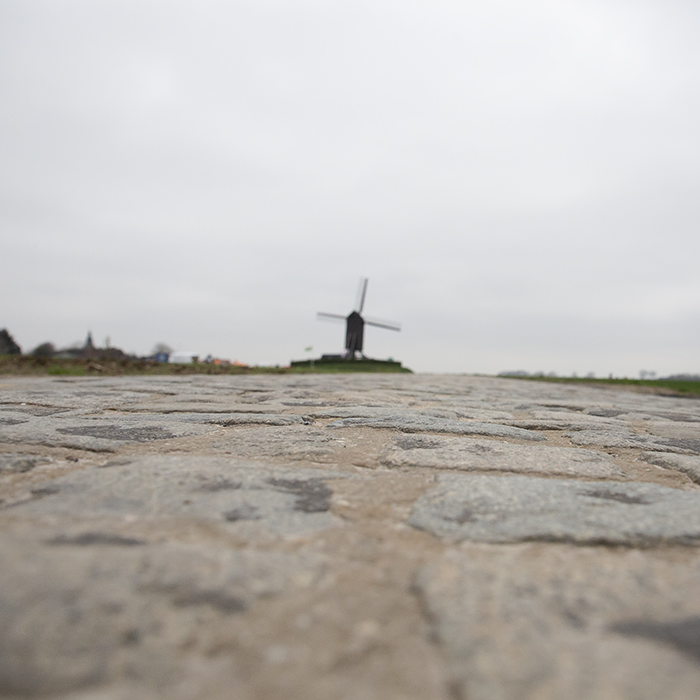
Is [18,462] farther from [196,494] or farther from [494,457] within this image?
[494,457]

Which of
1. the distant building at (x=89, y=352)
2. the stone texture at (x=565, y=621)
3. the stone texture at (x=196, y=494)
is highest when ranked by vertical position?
the distant building at (x=89, y=352)

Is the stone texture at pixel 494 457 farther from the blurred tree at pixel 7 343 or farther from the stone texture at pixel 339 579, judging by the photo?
the blurred tree at pixel 7 343

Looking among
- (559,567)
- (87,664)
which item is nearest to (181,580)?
(87,664)

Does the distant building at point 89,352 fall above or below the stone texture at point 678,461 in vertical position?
above

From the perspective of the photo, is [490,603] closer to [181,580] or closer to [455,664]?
[455,664]

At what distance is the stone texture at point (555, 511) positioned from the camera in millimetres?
1066

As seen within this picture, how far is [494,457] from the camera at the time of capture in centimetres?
184

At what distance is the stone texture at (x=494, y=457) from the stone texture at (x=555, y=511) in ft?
0.63

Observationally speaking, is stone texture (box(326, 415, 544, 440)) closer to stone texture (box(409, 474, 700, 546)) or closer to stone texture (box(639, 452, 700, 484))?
stone texture (box(639, 452, 700, 484))

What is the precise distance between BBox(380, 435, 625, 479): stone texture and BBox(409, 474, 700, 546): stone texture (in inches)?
7.5

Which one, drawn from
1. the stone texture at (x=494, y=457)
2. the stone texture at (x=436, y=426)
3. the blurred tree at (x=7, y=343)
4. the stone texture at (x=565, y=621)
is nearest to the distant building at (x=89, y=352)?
the blurred tree at (x=7, y=343)

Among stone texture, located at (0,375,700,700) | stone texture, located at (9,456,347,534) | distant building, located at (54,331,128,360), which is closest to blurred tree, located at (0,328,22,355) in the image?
distant building, located at (54,331,128,360)

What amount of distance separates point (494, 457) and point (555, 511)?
2.10ft

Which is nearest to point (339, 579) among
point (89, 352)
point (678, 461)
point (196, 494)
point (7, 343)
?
point (196, 494)
